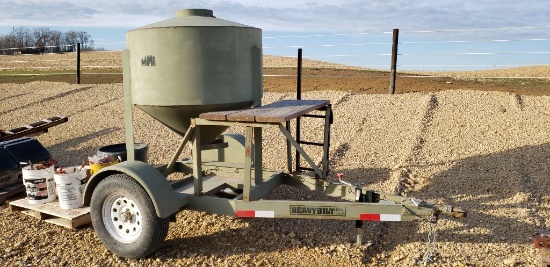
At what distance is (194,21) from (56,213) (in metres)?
2.46

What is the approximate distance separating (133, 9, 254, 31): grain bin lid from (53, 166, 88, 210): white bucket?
5.75 ft

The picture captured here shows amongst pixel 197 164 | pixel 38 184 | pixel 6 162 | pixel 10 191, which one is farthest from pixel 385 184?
pixel 6 162

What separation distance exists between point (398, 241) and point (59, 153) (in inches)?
260

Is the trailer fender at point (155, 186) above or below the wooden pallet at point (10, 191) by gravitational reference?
above

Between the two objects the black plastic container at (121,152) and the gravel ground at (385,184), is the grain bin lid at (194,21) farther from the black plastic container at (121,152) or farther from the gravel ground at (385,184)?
the gravel ground at (385,184)

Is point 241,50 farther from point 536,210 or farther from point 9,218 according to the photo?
point 536,210

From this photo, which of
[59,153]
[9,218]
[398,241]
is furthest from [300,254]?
[59,153]

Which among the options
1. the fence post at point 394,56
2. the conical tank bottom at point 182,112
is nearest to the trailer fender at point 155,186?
the conical tank bottom at point 182,112

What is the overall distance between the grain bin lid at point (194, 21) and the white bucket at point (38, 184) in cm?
198

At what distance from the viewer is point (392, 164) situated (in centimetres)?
723

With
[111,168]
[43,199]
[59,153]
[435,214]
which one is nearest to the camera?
[435,214]

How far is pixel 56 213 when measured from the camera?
4719mm

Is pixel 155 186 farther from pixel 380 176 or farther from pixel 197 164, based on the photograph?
pixel 380 176

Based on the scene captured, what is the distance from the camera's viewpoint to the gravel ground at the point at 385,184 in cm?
434
